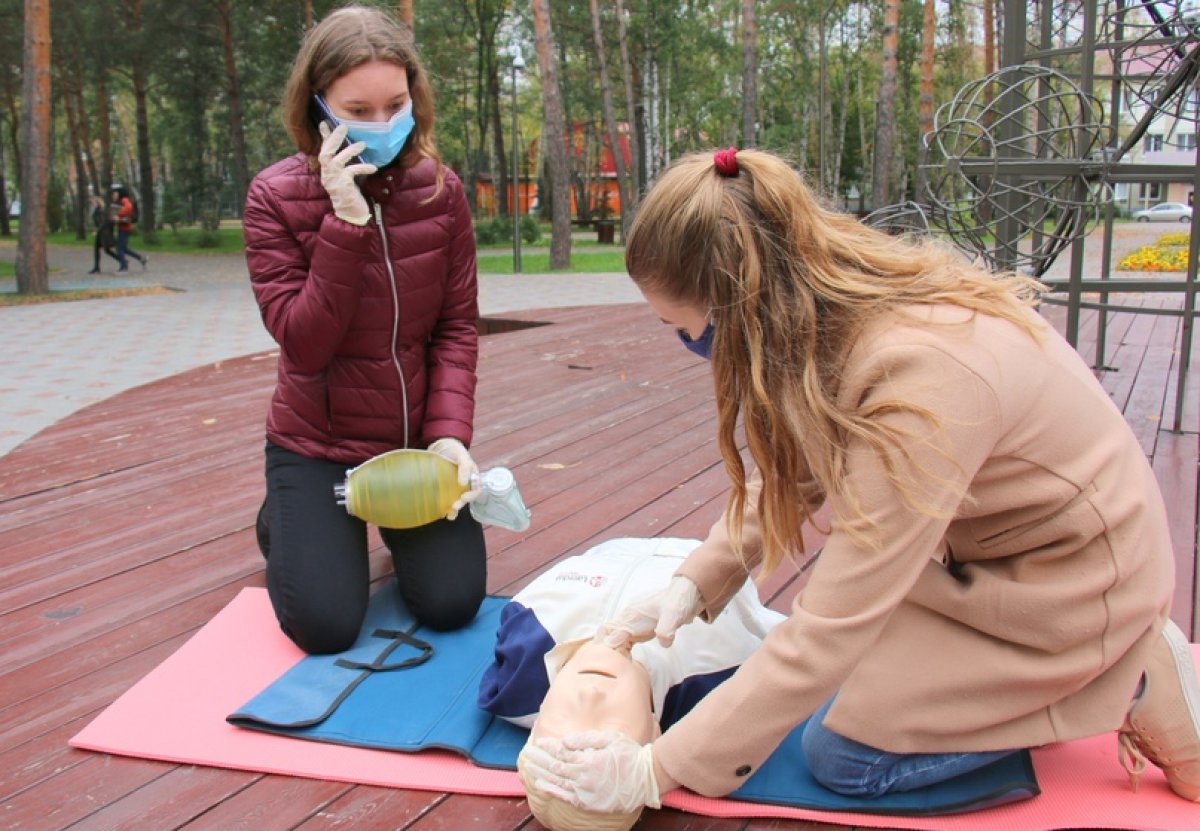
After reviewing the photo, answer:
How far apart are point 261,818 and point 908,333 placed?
4.30 ft

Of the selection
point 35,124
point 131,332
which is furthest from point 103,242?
point 131,332

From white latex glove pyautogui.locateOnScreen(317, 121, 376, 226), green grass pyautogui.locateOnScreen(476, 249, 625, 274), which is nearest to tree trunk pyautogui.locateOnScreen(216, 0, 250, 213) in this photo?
green grass pyautogui.locateOnScreen(476, 249, 625, 274)

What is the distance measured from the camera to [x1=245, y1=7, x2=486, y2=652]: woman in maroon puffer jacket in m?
2.38

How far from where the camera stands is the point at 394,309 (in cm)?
261

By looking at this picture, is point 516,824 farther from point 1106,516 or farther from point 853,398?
point 1106,516

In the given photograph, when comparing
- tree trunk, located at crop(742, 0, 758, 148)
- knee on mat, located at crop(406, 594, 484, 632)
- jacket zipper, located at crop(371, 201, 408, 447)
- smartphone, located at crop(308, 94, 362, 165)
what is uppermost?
tree trunk, located at crop(742, 0, 758, 148)

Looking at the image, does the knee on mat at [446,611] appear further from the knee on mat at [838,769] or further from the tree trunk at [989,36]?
the tree trunk at [989,36]

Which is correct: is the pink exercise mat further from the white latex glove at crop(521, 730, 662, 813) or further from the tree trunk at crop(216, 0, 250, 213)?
the tree trunk at crop(216, 0, 250, 213)

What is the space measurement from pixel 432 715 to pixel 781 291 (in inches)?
45.0

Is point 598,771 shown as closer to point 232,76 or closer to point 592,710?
point 592,710

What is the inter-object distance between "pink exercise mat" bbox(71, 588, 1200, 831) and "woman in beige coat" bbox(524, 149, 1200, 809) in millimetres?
80

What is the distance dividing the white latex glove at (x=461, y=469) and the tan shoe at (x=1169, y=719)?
4.83ft

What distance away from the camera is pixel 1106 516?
1.50 meters

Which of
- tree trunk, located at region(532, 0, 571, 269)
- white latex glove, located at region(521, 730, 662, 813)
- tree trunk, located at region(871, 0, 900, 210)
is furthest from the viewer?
tree trunk, located at region(871, 0, 900, 210)
